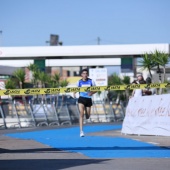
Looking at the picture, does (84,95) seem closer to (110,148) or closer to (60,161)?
(110,148)

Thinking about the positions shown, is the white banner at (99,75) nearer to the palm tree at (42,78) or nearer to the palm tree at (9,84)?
the palm tree at (42,78)

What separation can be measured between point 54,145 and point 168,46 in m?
21.5

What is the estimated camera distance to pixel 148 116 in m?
16.1

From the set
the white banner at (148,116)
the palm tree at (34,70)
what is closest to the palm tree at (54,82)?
the palm tree at (34,70)

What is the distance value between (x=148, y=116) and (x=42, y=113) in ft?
35.2

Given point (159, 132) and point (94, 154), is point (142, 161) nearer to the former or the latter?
point (94, 154)

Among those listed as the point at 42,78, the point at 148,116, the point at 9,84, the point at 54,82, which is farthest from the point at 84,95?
the point at 54,82

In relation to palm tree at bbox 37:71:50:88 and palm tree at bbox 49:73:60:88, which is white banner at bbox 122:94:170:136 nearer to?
palm tree at bbox 37:71:50:88

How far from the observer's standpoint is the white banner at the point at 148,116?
15.2 meters

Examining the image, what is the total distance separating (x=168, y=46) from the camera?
33.7 meters

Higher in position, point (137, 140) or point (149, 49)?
point (149, 49)

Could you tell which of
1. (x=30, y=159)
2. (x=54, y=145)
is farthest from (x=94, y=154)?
(x=54, y=145)

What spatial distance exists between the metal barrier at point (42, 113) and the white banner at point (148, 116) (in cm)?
773

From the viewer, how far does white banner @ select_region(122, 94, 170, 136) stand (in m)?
15.2
